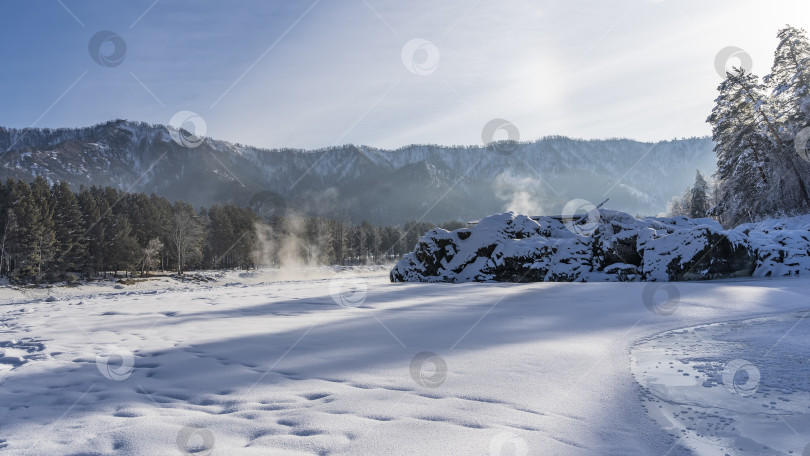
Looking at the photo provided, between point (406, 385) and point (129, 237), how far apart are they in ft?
184

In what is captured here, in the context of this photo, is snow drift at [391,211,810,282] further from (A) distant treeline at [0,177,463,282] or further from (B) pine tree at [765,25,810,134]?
(A) distant treeline at [0,177,463,282]

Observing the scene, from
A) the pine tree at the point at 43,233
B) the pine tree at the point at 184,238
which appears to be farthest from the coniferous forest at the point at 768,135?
the pine tree at the point at 43,233

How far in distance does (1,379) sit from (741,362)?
805 centimetres

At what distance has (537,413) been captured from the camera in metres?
3.26

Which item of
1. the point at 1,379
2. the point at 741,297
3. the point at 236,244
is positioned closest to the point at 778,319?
the point at 741,297

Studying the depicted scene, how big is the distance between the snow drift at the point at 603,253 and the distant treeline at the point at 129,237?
4000 cm

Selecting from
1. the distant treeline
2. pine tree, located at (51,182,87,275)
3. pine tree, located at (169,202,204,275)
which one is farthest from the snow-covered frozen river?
pine tree, located at (169,202,204,275)

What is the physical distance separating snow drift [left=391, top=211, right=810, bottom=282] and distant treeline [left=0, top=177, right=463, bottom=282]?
4000 cm

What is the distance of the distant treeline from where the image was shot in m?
39.2

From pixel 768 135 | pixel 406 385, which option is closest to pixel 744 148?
pixel 768 135

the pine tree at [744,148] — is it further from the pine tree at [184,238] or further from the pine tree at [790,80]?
the pine tree at [184,238]

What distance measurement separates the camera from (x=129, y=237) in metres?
49.3

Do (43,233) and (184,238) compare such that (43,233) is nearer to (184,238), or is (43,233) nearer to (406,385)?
(184,238)

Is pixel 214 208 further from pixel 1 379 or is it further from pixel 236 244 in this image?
pixel 1 379
